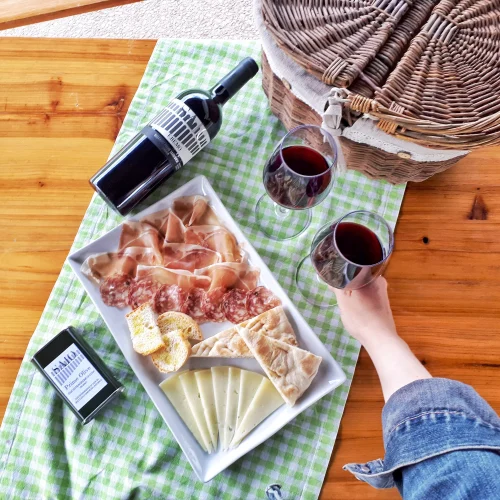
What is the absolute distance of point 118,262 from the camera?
98 cm

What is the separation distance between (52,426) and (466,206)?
0.89 meters

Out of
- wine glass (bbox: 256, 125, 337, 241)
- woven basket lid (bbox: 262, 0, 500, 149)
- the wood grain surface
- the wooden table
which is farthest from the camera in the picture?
the wood grain surface

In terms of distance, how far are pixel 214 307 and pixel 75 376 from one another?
0.27 m

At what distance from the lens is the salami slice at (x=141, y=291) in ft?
3.14

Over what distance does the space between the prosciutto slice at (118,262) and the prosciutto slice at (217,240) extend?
0.08 metres

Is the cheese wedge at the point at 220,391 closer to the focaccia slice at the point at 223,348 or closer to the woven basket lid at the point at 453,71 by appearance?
the focaccia slice at the point at 223,348

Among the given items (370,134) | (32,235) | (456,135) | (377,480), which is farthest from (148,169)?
(377,480)

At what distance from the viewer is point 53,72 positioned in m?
1.07

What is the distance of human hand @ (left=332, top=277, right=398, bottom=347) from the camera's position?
914 millimetres

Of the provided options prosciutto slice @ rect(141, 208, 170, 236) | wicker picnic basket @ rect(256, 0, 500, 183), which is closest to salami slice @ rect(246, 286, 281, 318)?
prosciutto slice @ rect(141, 208, 170, 236)

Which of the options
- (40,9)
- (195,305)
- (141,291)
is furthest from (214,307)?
(40,9)

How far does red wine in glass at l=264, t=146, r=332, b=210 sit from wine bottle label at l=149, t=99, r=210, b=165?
6.4 inches

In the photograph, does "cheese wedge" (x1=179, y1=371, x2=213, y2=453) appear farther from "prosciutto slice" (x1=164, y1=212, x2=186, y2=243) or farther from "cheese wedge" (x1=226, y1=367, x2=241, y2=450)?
"prosciutto slice" (x1=164, y1=212, x2=186, y2=243)

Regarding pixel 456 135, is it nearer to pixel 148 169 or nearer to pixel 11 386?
pixel 148 169
